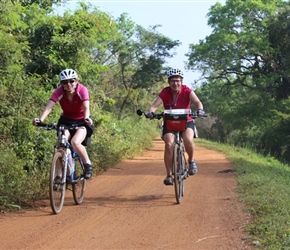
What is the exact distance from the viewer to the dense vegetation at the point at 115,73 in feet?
29.2

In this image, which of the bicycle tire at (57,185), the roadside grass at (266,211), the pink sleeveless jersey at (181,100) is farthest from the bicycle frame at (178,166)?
the bicycle tire at (57,185)

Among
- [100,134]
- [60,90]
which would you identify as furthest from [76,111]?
[100,134]

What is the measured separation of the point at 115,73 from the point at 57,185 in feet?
92.0

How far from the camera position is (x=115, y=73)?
1339 inches

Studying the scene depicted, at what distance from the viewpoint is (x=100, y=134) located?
14.5 m

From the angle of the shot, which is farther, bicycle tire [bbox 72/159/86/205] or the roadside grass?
bicycle tire [bbox 72/159/86/205]

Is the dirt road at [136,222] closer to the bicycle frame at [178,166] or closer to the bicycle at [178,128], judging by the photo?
the bicycle frame at [178,166]

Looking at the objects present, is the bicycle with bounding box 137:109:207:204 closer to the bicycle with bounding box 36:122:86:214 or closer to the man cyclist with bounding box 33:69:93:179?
the man cyclist with bounding box 33:69:93:179

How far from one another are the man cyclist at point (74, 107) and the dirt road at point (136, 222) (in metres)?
0.93

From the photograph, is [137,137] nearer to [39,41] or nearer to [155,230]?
[39,41]

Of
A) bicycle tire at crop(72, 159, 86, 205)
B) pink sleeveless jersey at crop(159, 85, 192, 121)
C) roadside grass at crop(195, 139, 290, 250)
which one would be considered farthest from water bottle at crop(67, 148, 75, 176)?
roadside grass at crop(195, 139, 290, 250)

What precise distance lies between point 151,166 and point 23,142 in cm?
496

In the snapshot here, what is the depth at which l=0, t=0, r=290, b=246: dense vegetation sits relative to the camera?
8891 millimetres

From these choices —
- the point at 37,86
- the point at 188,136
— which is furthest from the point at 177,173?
the point at 37,86
